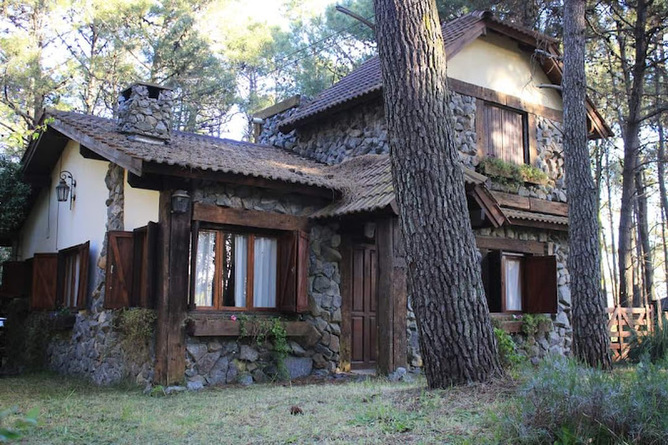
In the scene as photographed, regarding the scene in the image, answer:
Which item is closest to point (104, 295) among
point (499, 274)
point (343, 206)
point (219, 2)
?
point (343, 206)

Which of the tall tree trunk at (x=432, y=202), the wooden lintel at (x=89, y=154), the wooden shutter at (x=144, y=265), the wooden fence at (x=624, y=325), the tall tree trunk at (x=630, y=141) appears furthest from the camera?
the tall tree trunk at (x=630, y=141)

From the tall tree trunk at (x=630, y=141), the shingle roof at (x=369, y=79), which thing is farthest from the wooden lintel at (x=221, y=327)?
the tall tree trunk at (x=630, y=141)

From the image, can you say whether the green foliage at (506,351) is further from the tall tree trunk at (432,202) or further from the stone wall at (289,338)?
the tall tree trunk at (432,202)

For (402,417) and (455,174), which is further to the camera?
(455,174)

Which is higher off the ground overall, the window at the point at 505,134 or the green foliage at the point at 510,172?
the window at the point at 505,134

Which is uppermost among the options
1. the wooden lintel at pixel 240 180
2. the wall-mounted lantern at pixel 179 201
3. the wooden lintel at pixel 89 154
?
the wooden lintel at pixel 89 154

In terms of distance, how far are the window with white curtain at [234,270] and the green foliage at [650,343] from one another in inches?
291

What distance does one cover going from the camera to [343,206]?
9.46 meters

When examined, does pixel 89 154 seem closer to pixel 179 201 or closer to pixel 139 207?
pixel 139 207

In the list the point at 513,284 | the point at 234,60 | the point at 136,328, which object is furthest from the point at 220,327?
the point at 234,60

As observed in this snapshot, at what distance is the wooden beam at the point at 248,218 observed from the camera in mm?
8750

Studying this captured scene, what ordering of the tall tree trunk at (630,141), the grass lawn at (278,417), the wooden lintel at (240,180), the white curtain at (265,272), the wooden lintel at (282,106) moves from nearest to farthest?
the grass lawn at (278,417), the wooden lintel at (240,180), the white curtain at (265,272), the tall tree trunk at (630,141), the wooden lintel at (282,106)

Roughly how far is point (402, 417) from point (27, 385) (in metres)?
6.71

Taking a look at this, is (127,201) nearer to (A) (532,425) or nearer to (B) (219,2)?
(A) (532,425)
